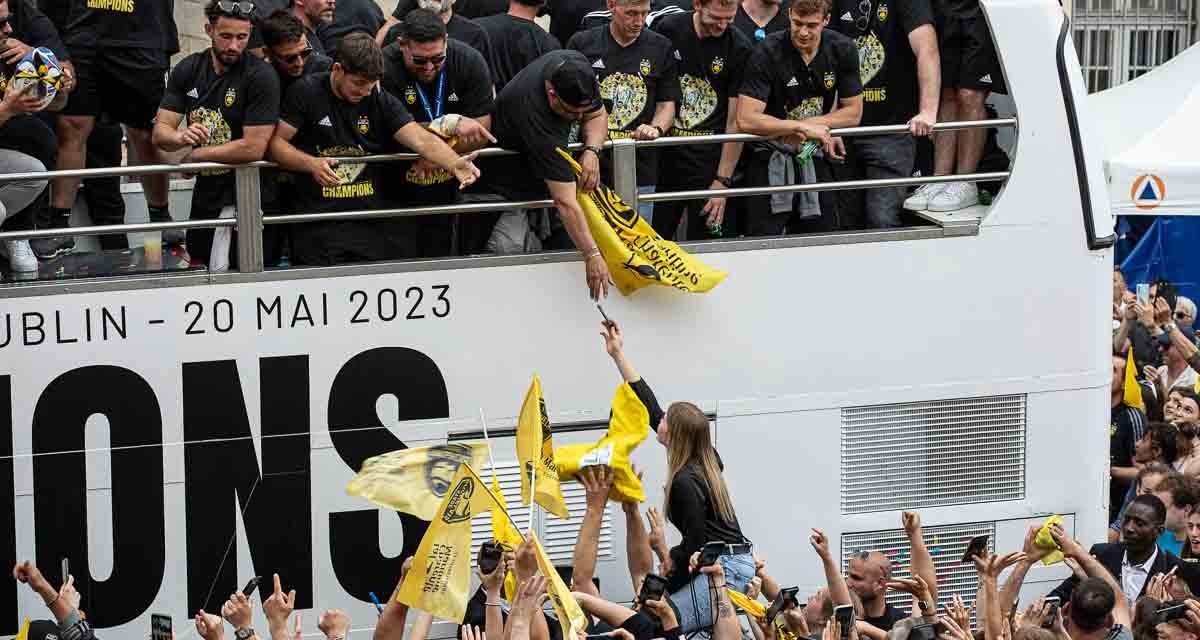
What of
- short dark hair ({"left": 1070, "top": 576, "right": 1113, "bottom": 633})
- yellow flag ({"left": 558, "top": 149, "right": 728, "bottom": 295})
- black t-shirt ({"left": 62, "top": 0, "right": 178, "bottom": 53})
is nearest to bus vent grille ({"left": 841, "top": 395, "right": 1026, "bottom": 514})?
yellow flag ({"left": 558, "top": 149, "right": 728, "bottom": 295})

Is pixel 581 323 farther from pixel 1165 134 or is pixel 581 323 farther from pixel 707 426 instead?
pixel 1165 134

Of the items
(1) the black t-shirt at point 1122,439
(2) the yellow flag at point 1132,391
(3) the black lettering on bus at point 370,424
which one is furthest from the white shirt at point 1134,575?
(3) the black lettering on bus at point 370,424

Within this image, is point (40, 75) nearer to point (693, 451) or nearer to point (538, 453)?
point (538, 453)

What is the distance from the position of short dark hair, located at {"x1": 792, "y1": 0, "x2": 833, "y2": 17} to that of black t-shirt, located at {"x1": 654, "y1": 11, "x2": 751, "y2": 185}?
14.3 inches

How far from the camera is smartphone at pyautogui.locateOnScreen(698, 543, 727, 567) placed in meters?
6.77

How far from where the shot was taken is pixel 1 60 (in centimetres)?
799

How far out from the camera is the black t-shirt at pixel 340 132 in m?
7.99

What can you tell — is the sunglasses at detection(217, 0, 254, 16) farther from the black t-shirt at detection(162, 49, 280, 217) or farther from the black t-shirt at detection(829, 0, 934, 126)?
the black t-shirt at detection(829, 0, 934, 126)

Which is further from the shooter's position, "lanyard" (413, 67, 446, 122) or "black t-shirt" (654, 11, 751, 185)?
"black t-shirt" (654, 11, 751, 185)

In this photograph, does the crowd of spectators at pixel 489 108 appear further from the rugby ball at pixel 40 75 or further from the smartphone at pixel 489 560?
the smartphone at pixel 489 560

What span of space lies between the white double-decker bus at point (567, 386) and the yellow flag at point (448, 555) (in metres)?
1.33

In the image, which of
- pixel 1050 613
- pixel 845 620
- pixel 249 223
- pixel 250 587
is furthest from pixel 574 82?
pixel 1050 613

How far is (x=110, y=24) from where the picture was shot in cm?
863

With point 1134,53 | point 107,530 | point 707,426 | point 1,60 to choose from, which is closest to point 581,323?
point 707,426
